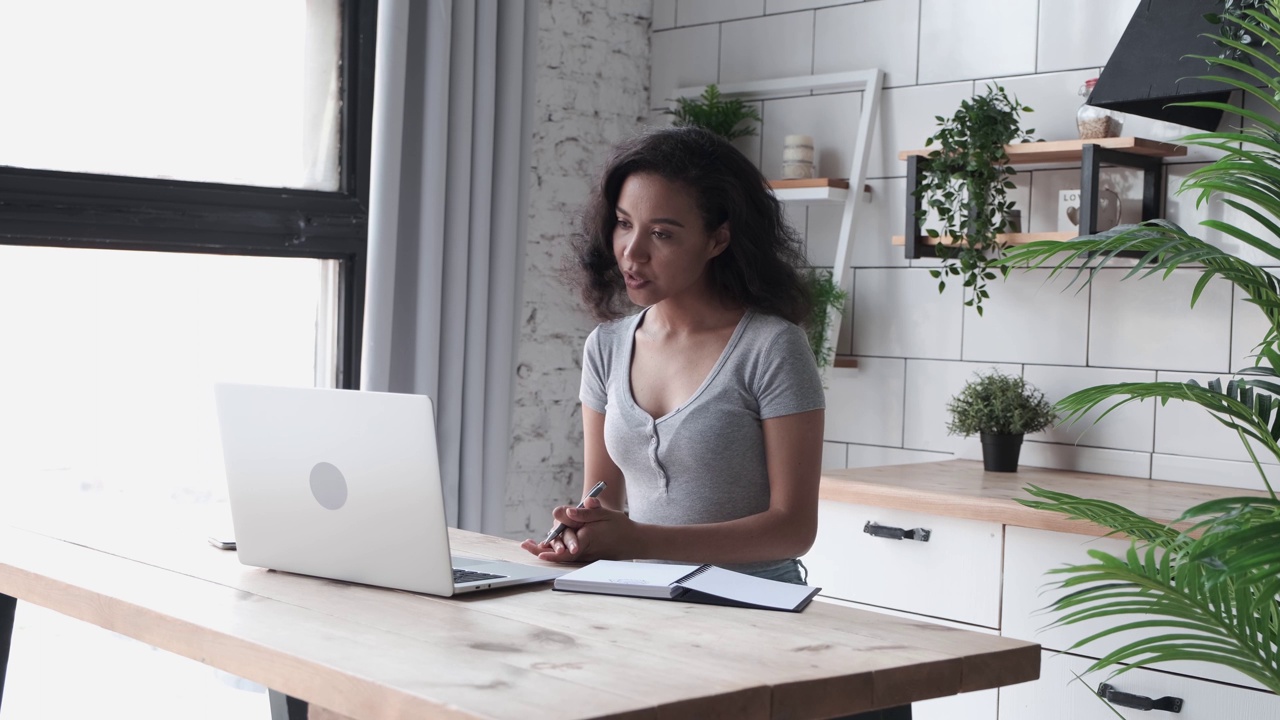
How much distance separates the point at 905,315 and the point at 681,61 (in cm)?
109

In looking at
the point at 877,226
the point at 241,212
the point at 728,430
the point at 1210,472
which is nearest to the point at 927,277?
the point at 877,226

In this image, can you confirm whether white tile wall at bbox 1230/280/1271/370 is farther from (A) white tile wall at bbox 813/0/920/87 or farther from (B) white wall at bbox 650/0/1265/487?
(A) white tile wall at bbox 813/0/920/87

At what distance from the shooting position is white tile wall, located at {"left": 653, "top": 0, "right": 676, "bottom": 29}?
154 inches

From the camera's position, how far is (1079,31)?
120 inches

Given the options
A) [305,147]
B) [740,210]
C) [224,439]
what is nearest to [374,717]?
[224,439]

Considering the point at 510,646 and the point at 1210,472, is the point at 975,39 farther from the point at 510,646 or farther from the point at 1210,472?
the point at 510,646

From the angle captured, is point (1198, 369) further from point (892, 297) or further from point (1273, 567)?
point (1273, 567)

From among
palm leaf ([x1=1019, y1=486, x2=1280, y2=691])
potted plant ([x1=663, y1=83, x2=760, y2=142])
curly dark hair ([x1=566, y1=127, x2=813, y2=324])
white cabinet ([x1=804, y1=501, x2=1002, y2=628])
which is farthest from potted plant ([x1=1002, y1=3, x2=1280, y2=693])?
potted plant ([x1=663, y1=83, x2=760, y2=142])

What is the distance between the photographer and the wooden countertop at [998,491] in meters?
2.47

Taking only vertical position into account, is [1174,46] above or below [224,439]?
above

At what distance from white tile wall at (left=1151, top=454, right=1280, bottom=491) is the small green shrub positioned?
10.2 inches

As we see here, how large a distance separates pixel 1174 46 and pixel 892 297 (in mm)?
943

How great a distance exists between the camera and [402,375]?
3326 mm

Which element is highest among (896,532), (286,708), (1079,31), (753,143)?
(1079,31)
